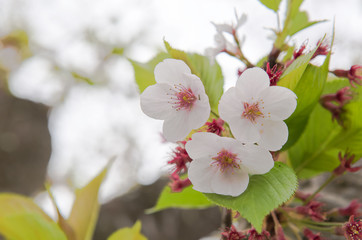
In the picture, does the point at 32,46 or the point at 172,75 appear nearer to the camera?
the point at 172,75

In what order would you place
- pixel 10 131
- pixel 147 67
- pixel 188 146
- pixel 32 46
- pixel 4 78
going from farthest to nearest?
pixel 32 46 → pixel 4 78 → pixel 10 131 → pixel 147 67 → pixel 188 146

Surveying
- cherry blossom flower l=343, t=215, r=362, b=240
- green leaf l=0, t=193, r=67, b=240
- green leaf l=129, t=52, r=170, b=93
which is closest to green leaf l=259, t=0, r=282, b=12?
green leaf l=129, t=52, r=170, b=93

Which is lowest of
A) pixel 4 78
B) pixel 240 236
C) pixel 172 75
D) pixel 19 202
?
pixel 4 78

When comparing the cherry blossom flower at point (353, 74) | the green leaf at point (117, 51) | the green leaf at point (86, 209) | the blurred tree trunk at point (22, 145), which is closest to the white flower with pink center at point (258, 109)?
the cherry blossom flower at point (353, 74)

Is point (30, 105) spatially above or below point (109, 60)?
above

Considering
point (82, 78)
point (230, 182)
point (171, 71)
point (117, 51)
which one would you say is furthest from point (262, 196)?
point (82, 78)

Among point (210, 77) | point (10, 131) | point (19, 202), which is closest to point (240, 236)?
point (210, 77)

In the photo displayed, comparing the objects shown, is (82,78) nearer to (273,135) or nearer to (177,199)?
(177,199)

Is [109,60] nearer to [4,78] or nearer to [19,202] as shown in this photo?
[4,78]
